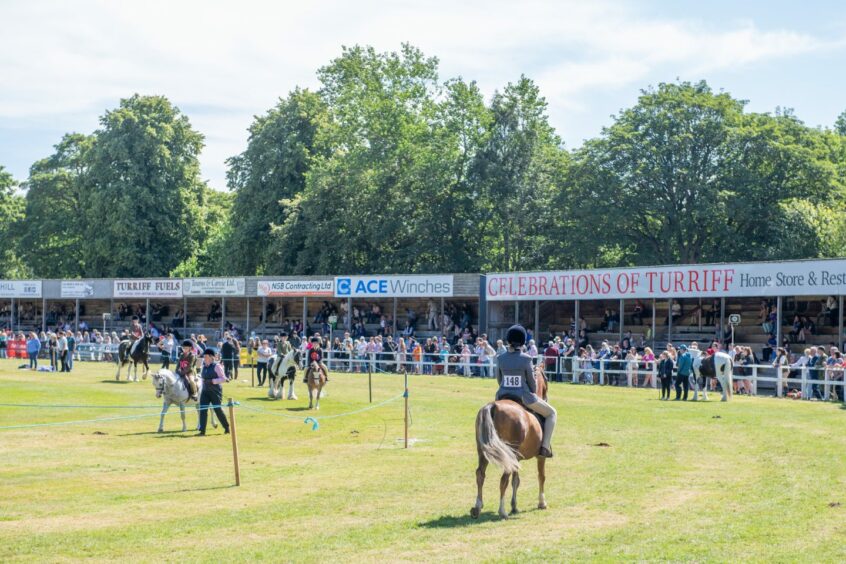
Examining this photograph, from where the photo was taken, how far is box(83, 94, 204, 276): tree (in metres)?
79.4

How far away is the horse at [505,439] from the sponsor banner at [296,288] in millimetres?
39397

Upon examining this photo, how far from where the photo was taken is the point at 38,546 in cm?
1168

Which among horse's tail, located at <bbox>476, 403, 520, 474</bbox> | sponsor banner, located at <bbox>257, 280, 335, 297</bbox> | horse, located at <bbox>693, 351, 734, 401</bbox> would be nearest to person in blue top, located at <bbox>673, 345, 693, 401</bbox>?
horse, located at <bbox>693, 351, 734, 401</bbox>

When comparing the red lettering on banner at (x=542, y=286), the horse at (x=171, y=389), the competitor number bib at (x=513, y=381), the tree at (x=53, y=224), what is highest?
the tree at (x=53, y=224)

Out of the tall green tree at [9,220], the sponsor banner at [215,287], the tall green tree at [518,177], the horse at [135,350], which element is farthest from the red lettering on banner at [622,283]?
the tall green tree at [9,220]

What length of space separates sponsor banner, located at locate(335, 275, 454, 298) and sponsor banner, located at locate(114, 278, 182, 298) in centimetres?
1137

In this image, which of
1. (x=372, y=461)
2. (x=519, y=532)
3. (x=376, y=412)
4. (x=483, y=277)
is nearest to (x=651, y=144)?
(x=483, y=277)

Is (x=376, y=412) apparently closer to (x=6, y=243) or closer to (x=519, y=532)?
(x=519, y=532)

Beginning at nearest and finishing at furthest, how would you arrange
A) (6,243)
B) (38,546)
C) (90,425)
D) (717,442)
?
1. (38,546)
2. (717,442)
3. (90,425)
4. (6,243)

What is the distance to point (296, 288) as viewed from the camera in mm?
53500

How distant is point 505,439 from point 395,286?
37.1 m

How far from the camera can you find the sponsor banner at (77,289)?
62062 mm

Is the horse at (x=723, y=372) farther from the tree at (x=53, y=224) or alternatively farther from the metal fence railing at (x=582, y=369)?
the tree at (x=53, y=224)

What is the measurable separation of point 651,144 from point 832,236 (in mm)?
11335
